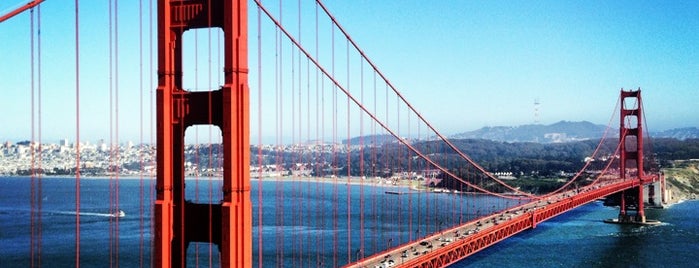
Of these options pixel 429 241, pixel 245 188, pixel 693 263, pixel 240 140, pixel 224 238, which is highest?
pixel 240 140

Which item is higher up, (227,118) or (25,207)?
(227,118)

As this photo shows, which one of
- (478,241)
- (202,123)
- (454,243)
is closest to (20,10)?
(202,123)

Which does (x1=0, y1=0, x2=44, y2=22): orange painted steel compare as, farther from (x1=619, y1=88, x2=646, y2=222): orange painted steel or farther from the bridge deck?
(x1=619, y1=88, x2=646, y2=222): orange painted steel

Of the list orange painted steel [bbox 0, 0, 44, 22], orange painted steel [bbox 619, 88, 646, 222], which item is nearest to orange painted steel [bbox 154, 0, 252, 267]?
orange painted steel [bbox 0, 0, 44, 22]

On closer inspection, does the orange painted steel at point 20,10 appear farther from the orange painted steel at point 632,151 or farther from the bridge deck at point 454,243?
the orange painted steel at point 632,151

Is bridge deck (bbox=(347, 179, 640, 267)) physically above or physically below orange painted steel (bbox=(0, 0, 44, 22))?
below

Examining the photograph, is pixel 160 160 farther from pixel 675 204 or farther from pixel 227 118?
pixel 675 204

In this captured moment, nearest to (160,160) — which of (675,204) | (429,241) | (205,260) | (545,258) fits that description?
(429,241)

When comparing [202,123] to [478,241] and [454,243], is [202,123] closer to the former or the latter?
[454,243]
